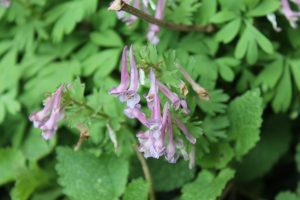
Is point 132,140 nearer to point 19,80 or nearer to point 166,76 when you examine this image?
point 166,76

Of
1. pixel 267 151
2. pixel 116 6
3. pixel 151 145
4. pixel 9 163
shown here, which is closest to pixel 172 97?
pixel 151 145

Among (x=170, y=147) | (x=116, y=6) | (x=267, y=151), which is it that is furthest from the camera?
(x=267, y=151)

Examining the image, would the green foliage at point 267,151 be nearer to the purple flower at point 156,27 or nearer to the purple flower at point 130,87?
the purple flower at point 156,27

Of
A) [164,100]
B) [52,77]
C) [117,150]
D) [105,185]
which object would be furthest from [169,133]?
[52,77]

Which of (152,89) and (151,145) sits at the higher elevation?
(152,89)

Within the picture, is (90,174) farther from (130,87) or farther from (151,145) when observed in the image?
(130,87)

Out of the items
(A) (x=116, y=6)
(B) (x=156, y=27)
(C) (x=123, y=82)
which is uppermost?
(A) (x=116, y=6)

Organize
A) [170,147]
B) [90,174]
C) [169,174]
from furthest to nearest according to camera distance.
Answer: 1. [169,174]
2. [90,174]
3. [170,147]

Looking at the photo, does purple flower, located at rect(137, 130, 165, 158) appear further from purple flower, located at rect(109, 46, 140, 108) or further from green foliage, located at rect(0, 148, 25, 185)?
green foliage, located at rect(0, 148, 25, 185)
